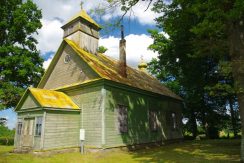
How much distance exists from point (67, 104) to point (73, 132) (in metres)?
2.03

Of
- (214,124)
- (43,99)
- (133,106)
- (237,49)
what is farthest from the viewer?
(214,124)

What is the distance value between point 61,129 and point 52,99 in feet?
7.27

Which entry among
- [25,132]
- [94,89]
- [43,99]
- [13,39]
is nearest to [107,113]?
[94,89]

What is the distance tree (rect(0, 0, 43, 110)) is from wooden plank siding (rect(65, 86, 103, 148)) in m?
11.1

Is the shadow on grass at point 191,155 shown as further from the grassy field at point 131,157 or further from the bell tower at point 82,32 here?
the bell tower at point 82,32

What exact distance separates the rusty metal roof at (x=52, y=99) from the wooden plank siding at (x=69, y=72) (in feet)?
5.10

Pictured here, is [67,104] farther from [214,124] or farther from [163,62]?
[214,124]

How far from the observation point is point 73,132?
1644cm

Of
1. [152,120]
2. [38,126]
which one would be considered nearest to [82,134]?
[38,126]

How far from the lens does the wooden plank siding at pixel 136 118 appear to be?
627 inches

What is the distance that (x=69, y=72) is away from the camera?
18.7m

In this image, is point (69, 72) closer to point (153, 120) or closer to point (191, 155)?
point (153, 120)

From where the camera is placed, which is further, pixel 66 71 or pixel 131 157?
pixel 66 71

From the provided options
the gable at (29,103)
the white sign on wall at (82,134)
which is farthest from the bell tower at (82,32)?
the white sign on wall at (82,134)
